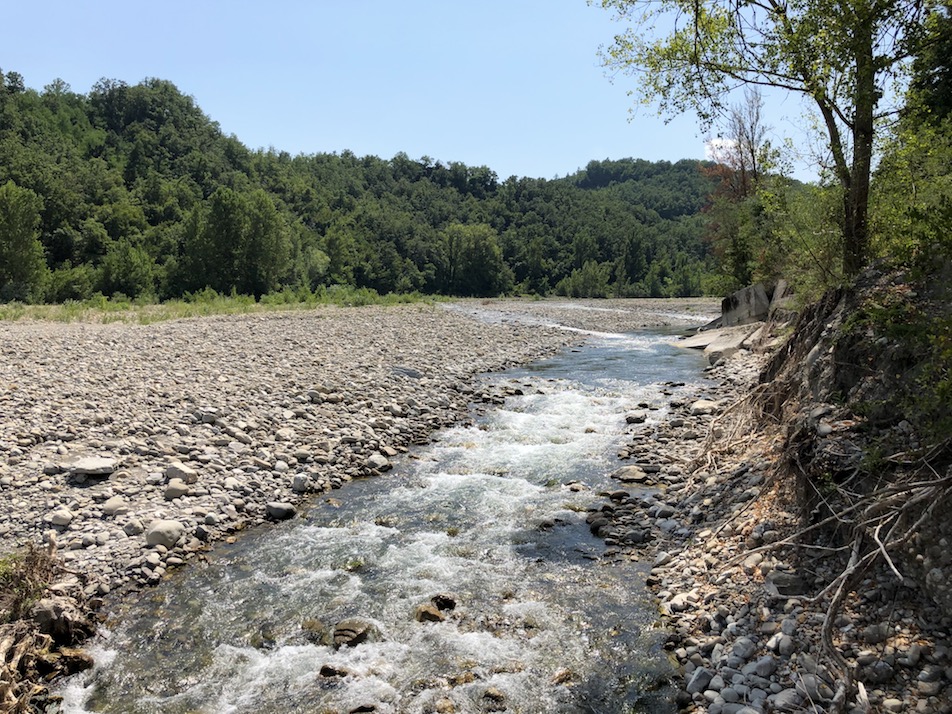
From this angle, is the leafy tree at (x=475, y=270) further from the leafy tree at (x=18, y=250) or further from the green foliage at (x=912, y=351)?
the green foliage at (x=912, y=351)

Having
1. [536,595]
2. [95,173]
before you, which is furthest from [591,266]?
[536,595]

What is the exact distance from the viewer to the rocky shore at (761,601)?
4762mm

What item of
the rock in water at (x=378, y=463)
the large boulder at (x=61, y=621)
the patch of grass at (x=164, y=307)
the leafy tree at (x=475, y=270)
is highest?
the leafy tree at (x=475, y=270)

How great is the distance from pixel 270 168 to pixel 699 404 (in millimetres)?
136388

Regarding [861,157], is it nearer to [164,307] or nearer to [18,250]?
[164,307]

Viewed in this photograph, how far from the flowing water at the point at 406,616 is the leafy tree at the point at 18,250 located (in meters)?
46.6

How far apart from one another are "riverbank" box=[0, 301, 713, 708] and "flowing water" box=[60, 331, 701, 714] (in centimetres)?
69

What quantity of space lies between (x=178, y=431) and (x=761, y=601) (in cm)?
993

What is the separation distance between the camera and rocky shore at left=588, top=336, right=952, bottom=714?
4762 millimetres

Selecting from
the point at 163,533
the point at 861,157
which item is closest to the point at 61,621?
the point at 163,533

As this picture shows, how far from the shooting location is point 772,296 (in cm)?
2784

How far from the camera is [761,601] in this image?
6047 millimetres

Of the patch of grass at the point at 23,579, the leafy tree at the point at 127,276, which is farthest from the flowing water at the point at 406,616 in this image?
the leafy tree at the point at 127,276

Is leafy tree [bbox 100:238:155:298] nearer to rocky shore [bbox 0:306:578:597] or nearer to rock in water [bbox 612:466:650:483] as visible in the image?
rocky shore [bbox 0:306:578:597]
